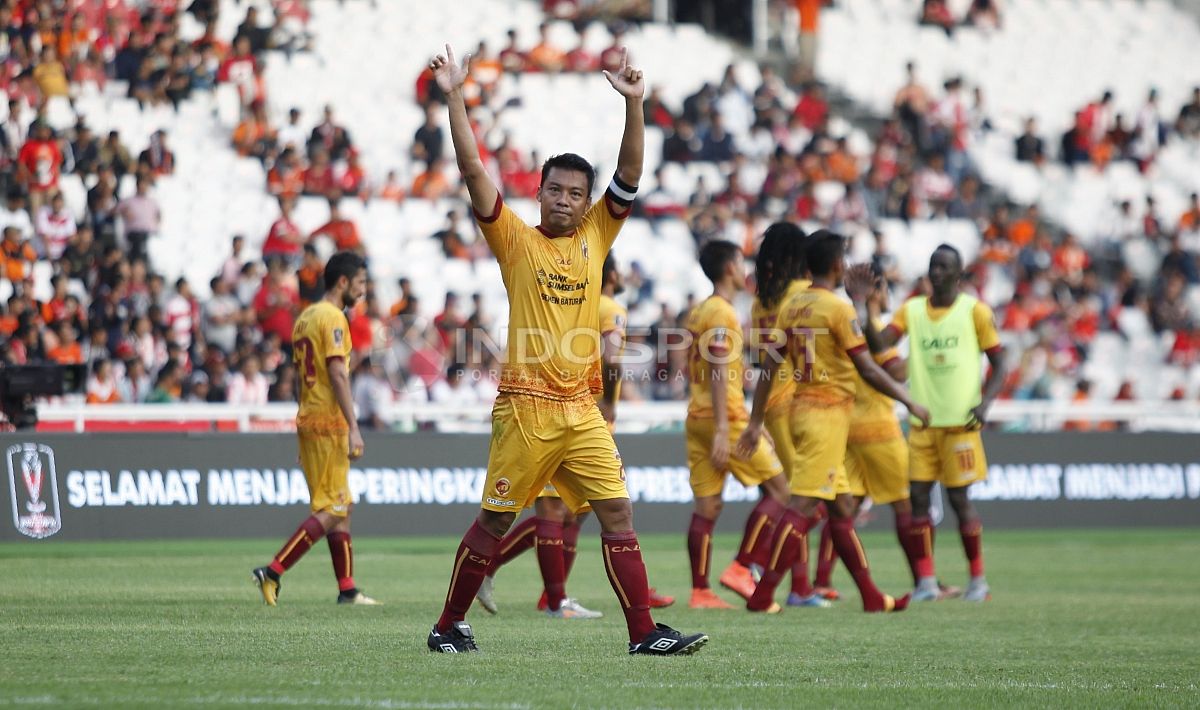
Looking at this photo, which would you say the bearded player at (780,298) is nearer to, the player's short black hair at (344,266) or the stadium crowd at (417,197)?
the player's short black hair at (344,266)

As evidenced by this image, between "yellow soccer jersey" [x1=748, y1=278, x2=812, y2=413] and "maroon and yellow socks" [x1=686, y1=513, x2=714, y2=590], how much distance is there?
3.30 feet

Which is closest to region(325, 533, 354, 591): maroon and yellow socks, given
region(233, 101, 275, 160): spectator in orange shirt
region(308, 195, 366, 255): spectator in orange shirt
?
region(308, 195, 366, 255): spectator in orange shirt

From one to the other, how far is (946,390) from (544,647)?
18.5ft

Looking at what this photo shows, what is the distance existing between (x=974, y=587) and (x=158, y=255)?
526 inches

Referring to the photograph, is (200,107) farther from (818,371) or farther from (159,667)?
(159,667)

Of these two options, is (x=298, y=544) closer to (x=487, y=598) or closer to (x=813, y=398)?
(x=487, y=598)

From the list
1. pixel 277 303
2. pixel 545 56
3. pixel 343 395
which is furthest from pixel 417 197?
pixel 343 395

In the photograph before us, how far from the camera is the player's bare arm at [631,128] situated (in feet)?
26.5

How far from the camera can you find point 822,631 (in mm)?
10305

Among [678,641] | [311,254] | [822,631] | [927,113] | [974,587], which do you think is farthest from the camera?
[927,113]

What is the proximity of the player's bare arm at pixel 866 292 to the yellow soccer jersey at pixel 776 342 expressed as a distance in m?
0.48

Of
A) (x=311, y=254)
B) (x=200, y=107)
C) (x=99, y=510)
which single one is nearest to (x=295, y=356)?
(x=99, y=510)

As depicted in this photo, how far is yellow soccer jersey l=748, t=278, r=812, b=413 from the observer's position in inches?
466

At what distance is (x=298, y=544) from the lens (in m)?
11.9
